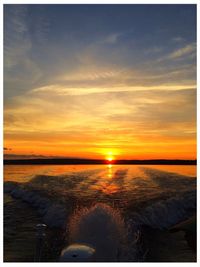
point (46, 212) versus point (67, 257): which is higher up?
point (67, 257)

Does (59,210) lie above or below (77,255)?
below

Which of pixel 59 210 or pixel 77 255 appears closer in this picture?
pixel 77 255

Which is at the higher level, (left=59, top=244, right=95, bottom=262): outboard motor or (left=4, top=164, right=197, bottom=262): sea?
(left=59, top=244, right=95, bottom=262): outboard motor

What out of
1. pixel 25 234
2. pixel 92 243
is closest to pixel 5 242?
pixel 25 234

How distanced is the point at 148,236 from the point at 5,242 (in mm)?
9018

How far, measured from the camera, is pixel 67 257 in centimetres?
1042

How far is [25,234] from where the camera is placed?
61.5ft

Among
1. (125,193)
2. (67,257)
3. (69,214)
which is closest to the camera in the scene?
(67,257)

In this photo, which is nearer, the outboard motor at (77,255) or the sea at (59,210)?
the outboard motor at (77,255)

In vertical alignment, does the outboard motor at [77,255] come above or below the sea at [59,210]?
above

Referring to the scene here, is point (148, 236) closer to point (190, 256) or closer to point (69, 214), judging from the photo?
point (190, 256)

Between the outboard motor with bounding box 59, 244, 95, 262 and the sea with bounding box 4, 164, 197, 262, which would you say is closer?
the outboard motor with bounding box 59, 244, 95, 262

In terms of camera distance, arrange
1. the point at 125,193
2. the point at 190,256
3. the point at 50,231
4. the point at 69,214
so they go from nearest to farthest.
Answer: the point at 190,256 → the point at 50,231 → the point at 69,214 → the point at 125,193

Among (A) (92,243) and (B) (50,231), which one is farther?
(B) (50,231)
